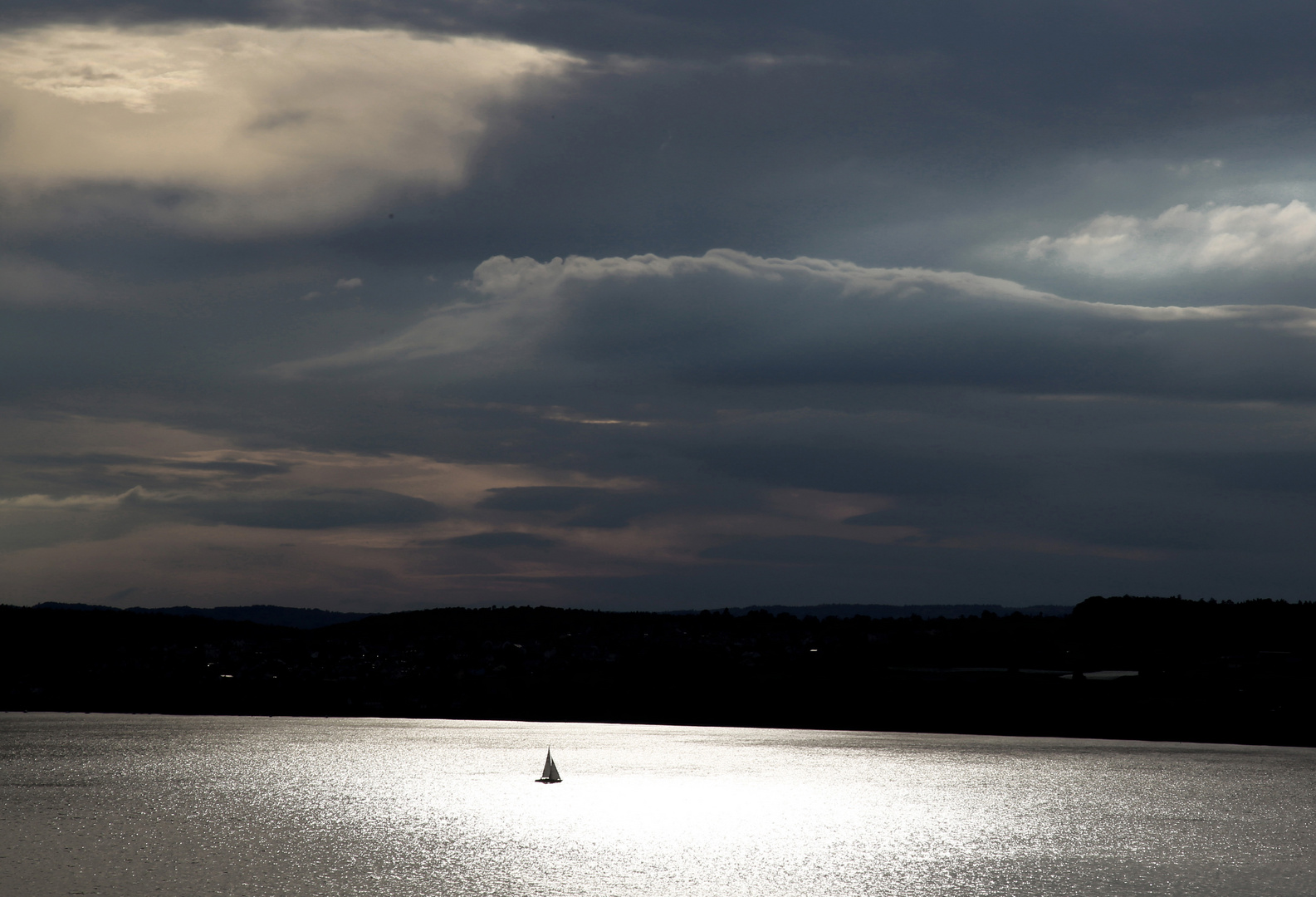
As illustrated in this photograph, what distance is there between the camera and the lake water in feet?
182

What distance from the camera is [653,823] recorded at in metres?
79.6

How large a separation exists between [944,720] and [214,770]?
116506 mm

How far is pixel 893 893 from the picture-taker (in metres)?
53.7

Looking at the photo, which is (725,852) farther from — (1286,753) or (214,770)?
(1286,753)

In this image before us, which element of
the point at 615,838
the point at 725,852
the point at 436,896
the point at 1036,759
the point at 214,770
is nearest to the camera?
the point at 436,896

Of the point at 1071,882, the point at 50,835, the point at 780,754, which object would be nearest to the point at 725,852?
the point at 1071,882

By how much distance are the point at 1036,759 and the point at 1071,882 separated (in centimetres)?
8558

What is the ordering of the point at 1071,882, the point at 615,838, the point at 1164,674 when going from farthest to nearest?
the point at 1164,674 → the point at 615,838 → the point at 1071,882

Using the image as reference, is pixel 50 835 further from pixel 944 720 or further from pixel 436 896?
pixel 944 720

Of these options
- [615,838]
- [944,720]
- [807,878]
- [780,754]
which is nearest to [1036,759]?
[780,754]

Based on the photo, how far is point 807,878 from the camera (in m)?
57.4

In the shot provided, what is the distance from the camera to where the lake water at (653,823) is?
5553 cm

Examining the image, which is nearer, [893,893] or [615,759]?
[893,893]

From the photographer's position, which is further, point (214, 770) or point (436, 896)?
point (214, 770)
